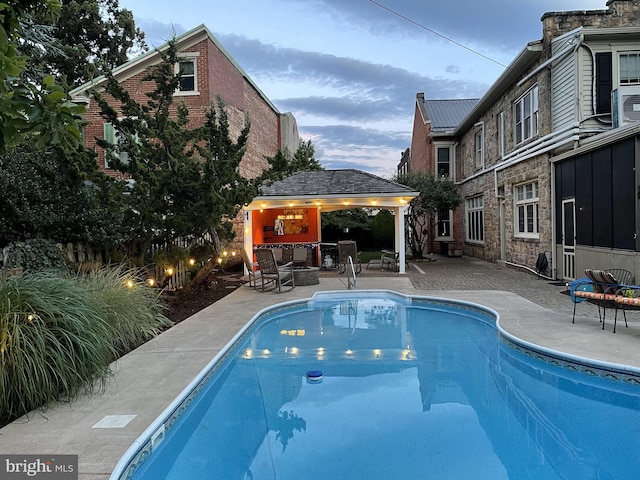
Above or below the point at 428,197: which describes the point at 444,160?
above

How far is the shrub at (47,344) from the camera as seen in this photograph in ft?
12.6

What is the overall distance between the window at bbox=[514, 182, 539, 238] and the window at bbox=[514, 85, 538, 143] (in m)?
1.58

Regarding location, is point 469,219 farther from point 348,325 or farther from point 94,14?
point 94,14

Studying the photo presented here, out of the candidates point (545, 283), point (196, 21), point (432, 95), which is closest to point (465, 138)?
point (432, 95)

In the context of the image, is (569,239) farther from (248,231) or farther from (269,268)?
(248,231)

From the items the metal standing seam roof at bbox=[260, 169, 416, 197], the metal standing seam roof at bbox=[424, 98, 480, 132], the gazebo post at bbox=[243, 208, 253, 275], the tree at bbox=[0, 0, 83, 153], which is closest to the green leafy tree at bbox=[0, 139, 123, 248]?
the tree at bbox=[0, 0, 83, 153]

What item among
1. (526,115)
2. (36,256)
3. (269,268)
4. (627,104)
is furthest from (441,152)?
(36,256)

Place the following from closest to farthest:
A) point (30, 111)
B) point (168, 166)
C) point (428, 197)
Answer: point (30, 111) < point (168, 166) < point (428, 197)

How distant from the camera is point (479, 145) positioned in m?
A: 18.4

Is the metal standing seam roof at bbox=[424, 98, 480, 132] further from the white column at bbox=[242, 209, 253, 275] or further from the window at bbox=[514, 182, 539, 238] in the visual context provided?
the white column at bbox=[242, 209, 253, 275]

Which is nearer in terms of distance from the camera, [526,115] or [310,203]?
A: [526,115]

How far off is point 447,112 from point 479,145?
5.75 meters

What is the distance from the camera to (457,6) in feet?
38.7

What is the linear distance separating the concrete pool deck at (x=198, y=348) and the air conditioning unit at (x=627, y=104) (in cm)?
425
